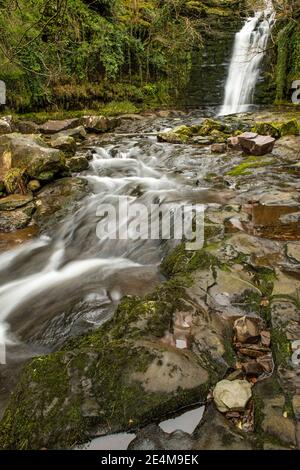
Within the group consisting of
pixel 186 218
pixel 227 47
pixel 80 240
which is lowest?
pixel 80 240

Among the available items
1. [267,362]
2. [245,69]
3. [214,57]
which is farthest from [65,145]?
[214,57]

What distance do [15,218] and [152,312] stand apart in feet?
14.1

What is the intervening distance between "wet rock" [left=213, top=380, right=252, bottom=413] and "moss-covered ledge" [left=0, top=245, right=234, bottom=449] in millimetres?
88

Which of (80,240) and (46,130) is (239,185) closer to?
(80,240)

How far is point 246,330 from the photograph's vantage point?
2.81 m

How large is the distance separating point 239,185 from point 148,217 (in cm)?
188

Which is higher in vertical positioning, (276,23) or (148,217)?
(276,23)

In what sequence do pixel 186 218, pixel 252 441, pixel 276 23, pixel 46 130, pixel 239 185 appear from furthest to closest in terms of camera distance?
pixel 276 23 → pixel 46 130 → pixel 239 185 → pixel 186 218 → pixel 252 441

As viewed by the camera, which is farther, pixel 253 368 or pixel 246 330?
pixel 246 330

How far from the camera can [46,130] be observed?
11453mm

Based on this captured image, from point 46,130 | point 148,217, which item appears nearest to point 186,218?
point 148,217

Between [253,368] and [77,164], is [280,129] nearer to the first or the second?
[77,164]

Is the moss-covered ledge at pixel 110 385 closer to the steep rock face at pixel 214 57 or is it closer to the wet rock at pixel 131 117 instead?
the wet rock at pixel 131 117

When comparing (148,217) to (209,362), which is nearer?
(209,362)
